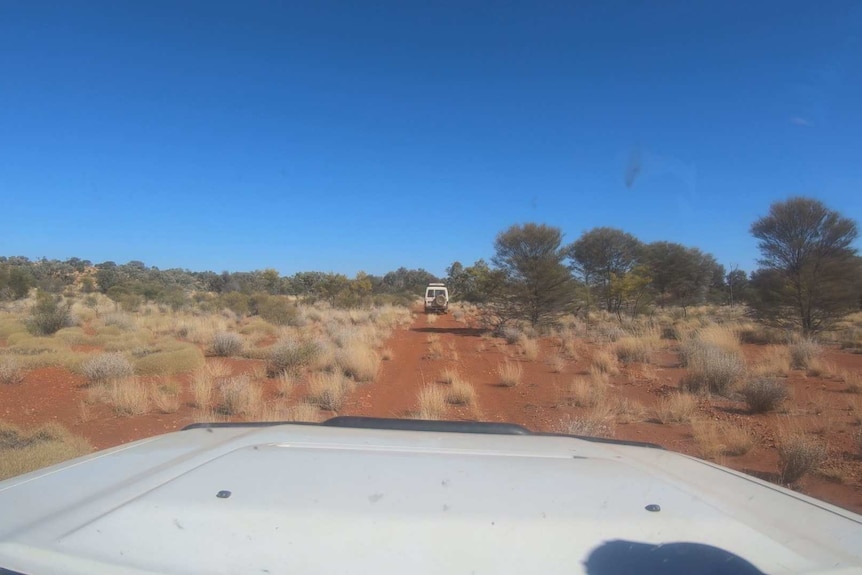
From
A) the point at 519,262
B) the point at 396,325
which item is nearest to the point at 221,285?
the point at 396,325

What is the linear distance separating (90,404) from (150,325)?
16148 millimetres

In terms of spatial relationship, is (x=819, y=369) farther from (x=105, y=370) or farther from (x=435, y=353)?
(x=105, y=370)

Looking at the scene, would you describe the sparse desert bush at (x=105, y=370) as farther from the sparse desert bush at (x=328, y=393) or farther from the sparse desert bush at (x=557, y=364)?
the sparse desert bush at (x=557, y=364)

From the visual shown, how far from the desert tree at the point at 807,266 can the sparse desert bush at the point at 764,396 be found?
1404cm

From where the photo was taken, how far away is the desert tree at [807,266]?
20.7m

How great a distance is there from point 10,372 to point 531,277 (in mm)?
21172

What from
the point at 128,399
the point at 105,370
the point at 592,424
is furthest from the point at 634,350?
the point at 105,370

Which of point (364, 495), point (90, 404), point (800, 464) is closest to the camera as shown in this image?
point (364, 495)

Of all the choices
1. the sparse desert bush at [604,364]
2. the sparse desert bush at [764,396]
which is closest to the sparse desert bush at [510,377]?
the sparse desert bush at [604,364]

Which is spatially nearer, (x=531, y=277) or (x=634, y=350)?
(x=634, y=350)

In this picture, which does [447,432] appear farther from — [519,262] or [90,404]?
[519,262]

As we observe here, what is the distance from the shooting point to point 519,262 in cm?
2797

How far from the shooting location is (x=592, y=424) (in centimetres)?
819

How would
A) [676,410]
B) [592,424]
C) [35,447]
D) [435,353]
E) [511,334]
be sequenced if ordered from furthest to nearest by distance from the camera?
[511,334] → [435,353] → [676,410] → [592,424] → [35,447]
